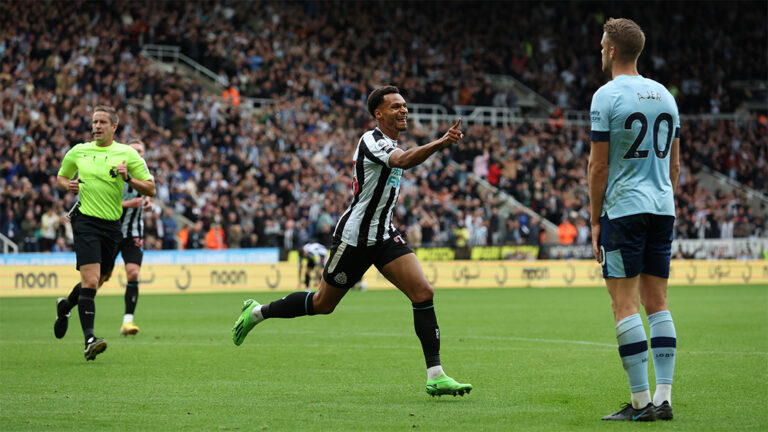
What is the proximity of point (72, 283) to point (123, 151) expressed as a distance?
1448cm

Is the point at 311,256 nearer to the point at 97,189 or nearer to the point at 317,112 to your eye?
the point at 317,112

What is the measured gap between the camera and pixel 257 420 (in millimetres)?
6527

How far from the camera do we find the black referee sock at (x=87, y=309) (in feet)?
34.3

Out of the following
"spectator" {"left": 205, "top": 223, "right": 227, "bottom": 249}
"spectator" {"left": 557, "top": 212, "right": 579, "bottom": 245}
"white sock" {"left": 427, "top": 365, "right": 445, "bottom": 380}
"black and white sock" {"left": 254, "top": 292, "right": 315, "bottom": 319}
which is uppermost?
"black and white sock" {"left": 254, "top": 292, "right": 315, "bottom": 319}

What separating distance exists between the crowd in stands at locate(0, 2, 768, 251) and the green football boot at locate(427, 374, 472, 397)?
20340 millimetres

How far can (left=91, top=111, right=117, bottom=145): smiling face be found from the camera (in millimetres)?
10695

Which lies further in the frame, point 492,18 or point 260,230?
point 492,18

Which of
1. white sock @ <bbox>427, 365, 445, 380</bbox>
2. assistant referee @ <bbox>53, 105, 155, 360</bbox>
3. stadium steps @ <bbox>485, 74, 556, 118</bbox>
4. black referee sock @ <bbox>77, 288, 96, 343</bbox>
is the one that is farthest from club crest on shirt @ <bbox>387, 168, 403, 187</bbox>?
stadium steps @ <bbox>485, 74, 556, 118</bbox>

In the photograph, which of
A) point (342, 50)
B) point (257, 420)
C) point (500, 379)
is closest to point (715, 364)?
point (500, 379)

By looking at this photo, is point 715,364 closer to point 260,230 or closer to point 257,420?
point 257,420

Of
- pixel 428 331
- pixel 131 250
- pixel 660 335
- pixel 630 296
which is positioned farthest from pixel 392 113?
pixel 131 250

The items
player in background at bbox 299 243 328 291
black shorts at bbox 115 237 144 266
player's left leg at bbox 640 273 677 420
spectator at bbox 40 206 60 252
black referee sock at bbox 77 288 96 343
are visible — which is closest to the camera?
player's left leg at bbox 640 273 677 420

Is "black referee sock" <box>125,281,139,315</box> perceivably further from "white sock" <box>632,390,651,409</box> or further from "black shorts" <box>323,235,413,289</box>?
"white sock" <box>632,390,651,409</box>

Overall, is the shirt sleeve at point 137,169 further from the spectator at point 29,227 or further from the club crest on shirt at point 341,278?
the spectator at point 29,227
